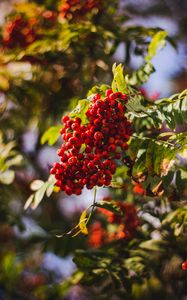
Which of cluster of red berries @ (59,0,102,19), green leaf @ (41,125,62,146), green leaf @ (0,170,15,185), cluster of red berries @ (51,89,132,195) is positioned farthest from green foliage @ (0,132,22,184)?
cluster of red berries @ (59,0,102,19)

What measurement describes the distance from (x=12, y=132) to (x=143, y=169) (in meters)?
2.82

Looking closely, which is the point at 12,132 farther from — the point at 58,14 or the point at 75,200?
the point at 75,200

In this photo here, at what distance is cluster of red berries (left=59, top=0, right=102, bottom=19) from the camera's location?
11.3 feet

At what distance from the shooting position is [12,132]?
Result: 4645 millimetres

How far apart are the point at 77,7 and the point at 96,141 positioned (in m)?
1.90

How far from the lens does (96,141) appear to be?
197cm

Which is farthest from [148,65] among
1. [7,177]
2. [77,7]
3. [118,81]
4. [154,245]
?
[7,177]

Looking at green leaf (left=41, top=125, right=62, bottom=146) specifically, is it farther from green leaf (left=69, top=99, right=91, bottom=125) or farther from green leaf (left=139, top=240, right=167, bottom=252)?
green leaf (left=139, top=240, right=167, bottom=252)

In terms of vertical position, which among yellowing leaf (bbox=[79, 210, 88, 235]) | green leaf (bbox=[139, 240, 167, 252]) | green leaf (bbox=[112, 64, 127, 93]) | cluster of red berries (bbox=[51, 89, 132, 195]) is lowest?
green leaf (bbox=[139, 240, 167, 252])

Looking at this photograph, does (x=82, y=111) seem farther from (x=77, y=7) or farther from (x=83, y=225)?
(x=77, y=7)

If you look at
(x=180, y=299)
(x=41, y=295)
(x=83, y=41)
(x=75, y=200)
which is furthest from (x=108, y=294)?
(x=75, y=200)

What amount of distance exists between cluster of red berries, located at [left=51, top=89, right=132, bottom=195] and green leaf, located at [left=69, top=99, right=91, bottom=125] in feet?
0.10

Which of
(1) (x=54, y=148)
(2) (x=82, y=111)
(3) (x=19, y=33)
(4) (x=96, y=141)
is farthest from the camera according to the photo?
(1) (x=54, y=148)

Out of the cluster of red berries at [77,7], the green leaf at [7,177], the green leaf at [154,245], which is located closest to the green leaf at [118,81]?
the green leaf at [154,245]
